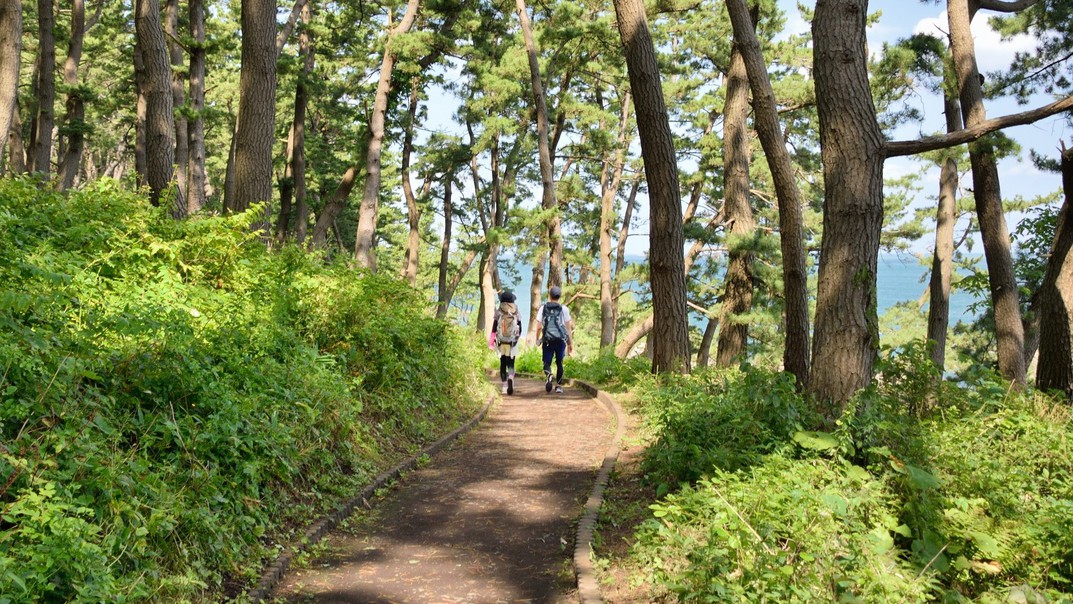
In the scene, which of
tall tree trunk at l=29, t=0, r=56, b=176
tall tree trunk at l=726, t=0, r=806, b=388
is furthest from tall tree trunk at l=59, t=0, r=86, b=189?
tall tree trunk at l=726, t=0, r=806, b=388

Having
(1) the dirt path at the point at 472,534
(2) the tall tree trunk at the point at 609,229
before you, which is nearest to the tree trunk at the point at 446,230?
(2) the tall tree trunk at the point at 609,229

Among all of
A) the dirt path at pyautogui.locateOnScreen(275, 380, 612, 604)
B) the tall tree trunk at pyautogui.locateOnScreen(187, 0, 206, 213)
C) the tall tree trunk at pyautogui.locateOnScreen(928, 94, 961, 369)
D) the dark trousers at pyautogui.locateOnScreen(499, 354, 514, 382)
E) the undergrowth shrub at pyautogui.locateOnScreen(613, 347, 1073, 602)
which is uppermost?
the tall tree trunk at pyautogui.locateOnScreen(187, 0, 206, 213)

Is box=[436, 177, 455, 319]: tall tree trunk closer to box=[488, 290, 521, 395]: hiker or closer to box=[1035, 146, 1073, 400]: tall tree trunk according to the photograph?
box=[488, 290, 521, 395]: hiker

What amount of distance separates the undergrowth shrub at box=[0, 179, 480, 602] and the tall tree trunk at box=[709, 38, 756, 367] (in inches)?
252

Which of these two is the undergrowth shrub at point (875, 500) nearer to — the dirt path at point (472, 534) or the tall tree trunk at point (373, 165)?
the dirt path at point (472, 534)

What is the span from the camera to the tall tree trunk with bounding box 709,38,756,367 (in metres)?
14.4

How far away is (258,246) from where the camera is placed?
9.66 meters

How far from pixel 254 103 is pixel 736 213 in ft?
27.3

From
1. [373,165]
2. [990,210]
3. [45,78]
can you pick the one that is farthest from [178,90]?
[990,210]

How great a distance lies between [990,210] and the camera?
1321 cm

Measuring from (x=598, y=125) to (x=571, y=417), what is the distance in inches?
753

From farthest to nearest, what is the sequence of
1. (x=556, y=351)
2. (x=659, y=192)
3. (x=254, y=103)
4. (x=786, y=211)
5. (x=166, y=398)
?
(x=556, y=351) < (x=659, y=192) < (x=254, y=103) < (x=786, y=211) < (x=166, y=398)

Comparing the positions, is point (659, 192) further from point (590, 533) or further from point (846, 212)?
point (590, 533)

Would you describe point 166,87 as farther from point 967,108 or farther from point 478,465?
point 967,108
